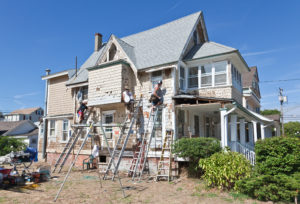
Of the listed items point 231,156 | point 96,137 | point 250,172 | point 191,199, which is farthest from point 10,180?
point 250,172

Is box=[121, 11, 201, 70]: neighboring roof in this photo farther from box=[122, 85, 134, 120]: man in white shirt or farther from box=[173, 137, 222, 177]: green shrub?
box=[173, 137, 222, 177]: green shrub

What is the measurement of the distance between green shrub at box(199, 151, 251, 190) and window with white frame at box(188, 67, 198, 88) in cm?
610

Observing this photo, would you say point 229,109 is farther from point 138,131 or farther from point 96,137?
point 96,137

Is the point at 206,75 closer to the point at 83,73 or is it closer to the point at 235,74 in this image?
the point at 235,74

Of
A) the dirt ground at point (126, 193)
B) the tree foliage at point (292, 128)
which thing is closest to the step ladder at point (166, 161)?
the dirt ground at point (126, 193)

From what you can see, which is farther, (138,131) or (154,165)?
(138,131)

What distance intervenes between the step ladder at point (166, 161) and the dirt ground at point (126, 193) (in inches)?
23.5

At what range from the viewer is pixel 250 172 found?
955cm

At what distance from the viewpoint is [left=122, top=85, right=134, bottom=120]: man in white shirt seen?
14648 mm

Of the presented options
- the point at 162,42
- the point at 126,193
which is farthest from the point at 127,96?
the point at 126,193

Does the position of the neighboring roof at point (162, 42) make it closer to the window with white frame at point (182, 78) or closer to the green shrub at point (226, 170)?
the window with white frame at point (182, 78)

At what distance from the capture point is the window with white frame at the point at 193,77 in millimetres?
15030

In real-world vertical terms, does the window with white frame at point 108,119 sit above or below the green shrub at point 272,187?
above

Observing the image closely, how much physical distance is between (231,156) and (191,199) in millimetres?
2605
